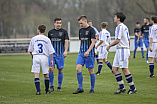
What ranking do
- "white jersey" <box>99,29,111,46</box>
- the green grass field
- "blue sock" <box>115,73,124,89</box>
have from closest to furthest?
the green grass field < "blue sock" <box>115,73,124,89</box> < "white jersey" <box>99,29,111,46</box>

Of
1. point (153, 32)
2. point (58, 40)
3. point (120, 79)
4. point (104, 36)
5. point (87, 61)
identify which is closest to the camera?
point (120, 79)

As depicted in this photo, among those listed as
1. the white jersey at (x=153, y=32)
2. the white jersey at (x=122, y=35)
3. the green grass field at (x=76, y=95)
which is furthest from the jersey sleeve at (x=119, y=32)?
the white jersey at (x=153, y=32)

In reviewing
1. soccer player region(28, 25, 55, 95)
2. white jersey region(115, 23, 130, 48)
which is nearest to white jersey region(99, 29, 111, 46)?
white jersey region(115, 23, 130, 48)

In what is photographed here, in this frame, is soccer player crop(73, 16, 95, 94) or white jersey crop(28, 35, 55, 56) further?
soccer player crop(73, 16, 95, 94)

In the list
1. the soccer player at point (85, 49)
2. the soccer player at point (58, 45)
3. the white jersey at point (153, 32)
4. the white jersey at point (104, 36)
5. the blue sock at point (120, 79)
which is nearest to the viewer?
the blue sock at point (120, 79)

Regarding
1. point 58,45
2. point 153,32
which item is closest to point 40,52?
point 58,45

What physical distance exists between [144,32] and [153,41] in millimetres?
7527

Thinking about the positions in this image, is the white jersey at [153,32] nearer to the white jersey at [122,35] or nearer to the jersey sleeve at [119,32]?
the white jersey at [122,35]

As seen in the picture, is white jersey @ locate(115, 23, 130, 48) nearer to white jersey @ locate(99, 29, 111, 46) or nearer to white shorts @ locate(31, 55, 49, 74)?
white shorts @ locate(31, 55, 49, 74)

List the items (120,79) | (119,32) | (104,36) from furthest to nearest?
(104,36) → (120,79) → (119,32)

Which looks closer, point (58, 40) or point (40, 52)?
point (40, 52)

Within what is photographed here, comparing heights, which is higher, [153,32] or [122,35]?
[153,32]

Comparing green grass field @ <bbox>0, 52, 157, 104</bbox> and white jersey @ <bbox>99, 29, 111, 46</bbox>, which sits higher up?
white jersey @ <bbox>99, 29, 111, 46</bbox>

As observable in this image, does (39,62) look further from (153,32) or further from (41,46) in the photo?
(153,32)
